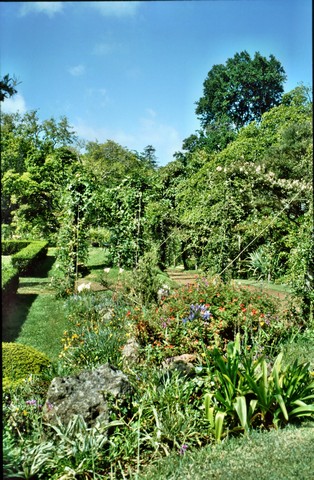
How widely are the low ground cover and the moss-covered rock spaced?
11 cm

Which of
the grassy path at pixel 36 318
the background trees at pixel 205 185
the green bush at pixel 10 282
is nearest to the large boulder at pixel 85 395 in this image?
the grassy path at pixel 36 318

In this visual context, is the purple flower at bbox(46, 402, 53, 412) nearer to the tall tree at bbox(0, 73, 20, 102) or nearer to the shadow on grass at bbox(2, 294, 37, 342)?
the shadow on grass at bbox(2, 294, 37, 342)

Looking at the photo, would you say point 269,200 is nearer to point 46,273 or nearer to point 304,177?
point 304,177

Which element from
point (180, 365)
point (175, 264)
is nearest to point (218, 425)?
point (180, 365)

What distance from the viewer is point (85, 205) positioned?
27.0 ft

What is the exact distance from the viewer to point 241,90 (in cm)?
542

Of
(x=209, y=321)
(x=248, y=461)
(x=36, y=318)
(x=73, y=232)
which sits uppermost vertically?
(x=73, y=232)

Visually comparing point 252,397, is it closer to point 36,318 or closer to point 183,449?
point 183,449

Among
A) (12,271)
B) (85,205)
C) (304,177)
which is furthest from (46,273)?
(304,177)

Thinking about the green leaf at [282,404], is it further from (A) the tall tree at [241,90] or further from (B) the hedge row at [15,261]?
(A) the tall tree at [241,90]

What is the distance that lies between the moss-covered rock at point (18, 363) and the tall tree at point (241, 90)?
2.66 metres

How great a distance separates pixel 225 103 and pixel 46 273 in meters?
3.32

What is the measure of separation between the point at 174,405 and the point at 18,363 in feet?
4.27

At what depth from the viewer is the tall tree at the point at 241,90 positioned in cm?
488
